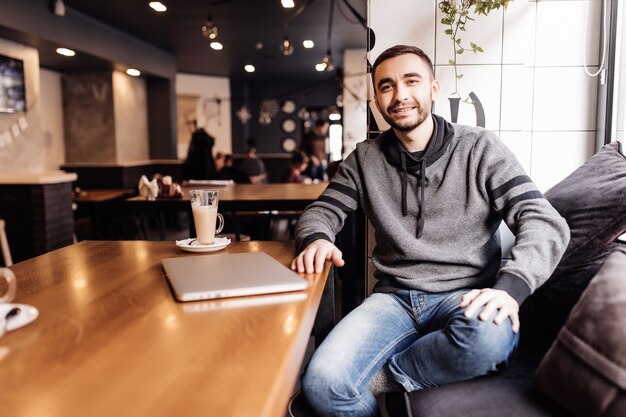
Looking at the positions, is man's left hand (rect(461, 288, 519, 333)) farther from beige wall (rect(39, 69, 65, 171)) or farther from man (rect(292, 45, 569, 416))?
beige wall (rect(39, 69, 65, 171))

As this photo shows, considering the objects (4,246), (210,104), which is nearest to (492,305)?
(4,246)

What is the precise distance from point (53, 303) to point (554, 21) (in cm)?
204

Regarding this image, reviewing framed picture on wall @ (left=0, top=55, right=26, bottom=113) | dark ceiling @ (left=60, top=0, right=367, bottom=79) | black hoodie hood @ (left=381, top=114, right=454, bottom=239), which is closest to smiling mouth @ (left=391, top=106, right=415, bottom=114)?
black hoodie hood @ (left=381, top=114, right=454, bottom=239)

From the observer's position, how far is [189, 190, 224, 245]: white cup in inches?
58.5

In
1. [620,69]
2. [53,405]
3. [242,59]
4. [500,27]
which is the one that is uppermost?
[242,59]

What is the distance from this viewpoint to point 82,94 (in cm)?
780

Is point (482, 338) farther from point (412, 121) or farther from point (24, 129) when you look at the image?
point (24, 129)

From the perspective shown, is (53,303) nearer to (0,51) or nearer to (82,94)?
(0,51)

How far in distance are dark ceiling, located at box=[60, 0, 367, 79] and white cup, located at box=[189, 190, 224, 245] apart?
3.24 metres

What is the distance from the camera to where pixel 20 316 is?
900mm

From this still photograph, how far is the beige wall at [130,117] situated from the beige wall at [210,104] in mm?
3049

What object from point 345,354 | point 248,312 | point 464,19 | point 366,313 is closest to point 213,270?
point 248,312

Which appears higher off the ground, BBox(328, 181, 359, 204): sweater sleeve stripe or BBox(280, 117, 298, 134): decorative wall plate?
BBox(280, 117, 298, 134): decorative wall plate

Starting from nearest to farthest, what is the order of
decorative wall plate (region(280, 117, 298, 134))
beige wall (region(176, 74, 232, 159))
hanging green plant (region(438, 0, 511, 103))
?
hanging green plant (region(438, 0, 511, 103))
beige wall (region(176, 74, 232, 159))
decorative wall plate (region(280, 117, 298, 134))
